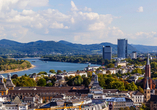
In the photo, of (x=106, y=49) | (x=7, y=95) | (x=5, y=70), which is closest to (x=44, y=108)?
(x=7, y=95)

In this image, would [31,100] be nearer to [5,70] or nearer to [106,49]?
[5,70]

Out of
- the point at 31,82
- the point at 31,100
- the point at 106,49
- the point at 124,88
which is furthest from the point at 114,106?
the point at 106,49

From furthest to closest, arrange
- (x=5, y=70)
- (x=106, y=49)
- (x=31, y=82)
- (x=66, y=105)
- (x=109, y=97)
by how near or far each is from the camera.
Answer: (x=106, y=49), (x=5, y=70), (x=31, y=82), (x=109, y=97), (x=66, y=105)

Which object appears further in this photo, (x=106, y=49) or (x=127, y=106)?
(x=106, y=49)

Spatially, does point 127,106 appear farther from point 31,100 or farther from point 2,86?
point 2,86

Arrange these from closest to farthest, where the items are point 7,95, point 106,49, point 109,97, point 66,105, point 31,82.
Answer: point 66,105 < point 109,97 < point 7,95 < point 31,82 < point 106,49

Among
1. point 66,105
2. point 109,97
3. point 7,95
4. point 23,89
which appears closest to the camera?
point 66,105

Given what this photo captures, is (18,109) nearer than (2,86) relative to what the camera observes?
Yes

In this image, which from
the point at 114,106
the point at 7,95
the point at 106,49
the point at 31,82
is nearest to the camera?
the point at 114,106

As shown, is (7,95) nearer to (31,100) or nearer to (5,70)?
(31,100)
